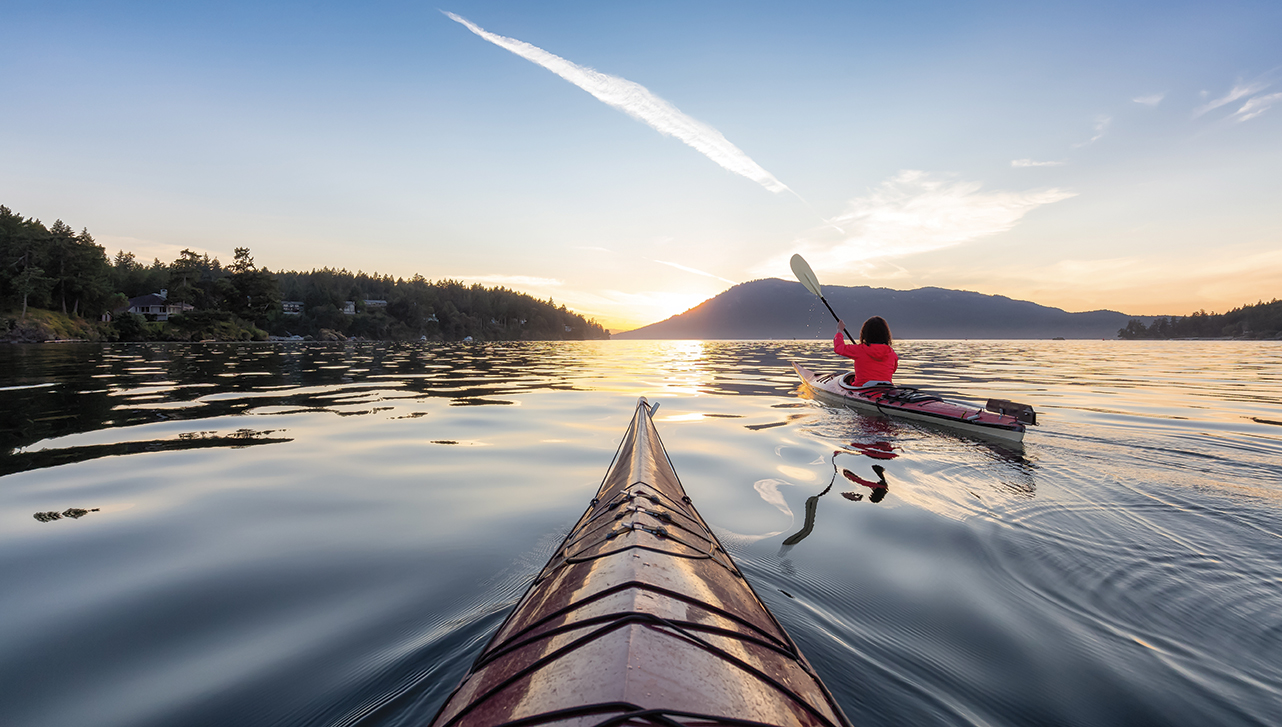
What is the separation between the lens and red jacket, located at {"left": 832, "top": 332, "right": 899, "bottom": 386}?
34.3ft

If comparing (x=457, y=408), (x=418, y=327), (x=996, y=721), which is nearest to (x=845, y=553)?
(x=996, y=721)

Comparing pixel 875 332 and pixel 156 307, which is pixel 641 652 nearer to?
pixel 875 332

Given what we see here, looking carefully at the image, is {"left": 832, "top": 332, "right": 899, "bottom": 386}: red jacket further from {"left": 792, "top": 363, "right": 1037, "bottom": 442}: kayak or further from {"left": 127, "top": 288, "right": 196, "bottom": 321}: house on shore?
{"left": 127, "top": 288, "right": 196, "bottom": 321}: house on shore

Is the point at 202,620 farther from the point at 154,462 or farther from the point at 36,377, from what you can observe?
the point at 36,377

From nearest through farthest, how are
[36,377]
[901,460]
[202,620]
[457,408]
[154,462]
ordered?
1. [202,620]
2. [154,462]
3. [901,460]
4. [457,408]
5. [36,377]

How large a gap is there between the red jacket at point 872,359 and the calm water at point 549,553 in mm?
2584

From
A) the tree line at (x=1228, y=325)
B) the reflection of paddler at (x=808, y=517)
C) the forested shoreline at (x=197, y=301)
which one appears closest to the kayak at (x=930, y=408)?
the reflection of paddler at (x=808, y=517)

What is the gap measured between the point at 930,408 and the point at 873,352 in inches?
72.2

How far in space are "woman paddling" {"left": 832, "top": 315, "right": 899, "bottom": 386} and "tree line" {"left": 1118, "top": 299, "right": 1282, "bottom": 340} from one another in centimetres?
14810

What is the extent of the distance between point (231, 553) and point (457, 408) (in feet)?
24.2

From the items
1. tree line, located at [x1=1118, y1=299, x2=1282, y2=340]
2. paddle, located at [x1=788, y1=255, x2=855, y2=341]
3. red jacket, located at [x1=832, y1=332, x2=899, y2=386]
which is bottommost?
red jacket, located at [x1=832, y1=332, x2=899, y2=386]

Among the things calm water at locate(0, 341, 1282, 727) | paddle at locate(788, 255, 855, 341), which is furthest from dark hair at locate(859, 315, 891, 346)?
paddle at locate(788, 255, 855, 341)

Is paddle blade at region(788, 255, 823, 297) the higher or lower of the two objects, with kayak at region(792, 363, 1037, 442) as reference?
higher

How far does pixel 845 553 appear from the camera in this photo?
391 centimetres
